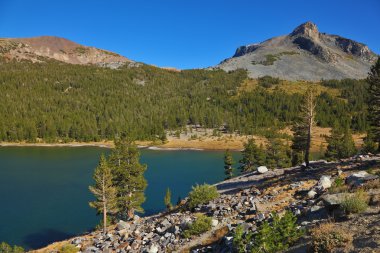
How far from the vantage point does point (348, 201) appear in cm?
1973

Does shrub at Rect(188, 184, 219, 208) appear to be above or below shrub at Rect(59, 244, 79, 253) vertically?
above

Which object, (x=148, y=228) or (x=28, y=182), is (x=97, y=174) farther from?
(x=28, y=182)

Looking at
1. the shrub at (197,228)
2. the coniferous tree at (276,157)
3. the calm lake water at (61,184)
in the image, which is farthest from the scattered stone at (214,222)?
the coniferous tree at (276,157)

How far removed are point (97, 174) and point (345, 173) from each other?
31.3m

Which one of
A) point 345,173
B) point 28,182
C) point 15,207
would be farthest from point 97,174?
point 28,182

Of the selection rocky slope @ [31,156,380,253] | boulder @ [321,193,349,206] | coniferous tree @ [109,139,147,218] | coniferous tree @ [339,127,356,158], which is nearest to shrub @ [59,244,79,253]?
rocky slope @ [31,156,380,253]

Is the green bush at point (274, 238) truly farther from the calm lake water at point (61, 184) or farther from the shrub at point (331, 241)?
the calm lake water at point (61, 184)

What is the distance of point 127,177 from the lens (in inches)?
2021

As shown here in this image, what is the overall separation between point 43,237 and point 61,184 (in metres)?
40.4

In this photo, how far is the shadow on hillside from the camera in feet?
177

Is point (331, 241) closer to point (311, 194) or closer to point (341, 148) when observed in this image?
point (311, 194)

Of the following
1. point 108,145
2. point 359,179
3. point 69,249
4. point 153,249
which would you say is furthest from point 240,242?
point 108,145

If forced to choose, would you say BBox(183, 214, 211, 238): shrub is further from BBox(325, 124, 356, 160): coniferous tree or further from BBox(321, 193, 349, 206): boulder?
BBox(325, 124, 356, 160): coniferous tree

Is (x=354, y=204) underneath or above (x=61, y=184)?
above
